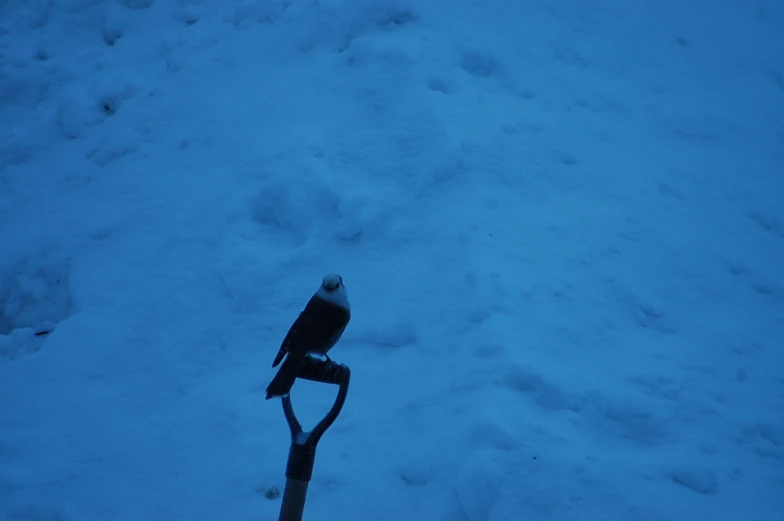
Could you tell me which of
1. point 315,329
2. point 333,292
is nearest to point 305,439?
point 315,329

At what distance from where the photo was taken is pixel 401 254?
4133mm

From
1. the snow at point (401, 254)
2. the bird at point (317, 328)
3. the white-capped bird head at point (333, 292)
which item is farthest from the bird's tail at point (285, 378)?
the snow at point (401, 254)

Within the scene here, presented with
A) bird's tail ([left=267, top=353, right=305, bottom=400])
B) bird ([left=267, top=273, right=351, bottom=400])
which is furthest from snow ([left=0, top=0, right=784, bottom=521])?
bird's tail ([left=267, top=353, right=305, bottom=400])

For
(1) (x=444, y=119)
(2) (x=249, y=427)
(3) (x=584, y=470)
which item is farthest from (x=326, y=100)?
(3) (x=584, y=470)

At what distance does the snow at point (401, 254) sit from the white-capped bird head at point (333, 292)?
1269mm

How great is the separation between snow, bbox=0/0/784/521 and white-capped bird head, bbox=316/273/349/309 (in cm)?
127

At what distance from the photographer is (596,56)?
5.77m

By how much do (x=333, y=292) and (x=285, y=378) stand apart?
45 centimetres

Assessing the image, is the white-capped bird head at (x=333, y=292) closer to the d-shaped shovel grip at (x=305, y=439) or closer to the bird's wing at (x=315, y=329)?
the bird's wing at (x=315, y=329)

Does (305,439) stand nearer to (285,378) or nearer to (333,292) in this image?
(285,378)

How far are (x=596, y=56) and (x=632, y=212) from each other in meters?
1.95

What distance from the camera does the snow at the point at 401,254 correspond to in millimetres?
3170

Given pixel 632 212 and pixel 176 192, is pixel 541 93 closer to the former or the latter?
pixel 632 212

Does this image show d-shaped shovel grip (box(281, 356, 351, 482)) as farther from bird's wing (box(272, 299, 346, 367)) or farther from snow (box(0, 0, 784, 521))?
snow (box(0, 0, 784, 521))
